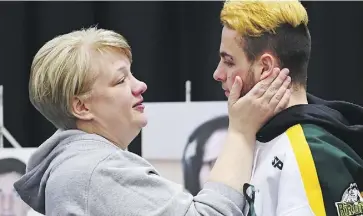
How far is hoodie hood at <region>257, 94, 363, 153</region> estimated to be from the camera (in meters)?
1.07

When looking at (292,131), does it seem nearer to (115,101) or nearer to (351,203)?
(351,203)

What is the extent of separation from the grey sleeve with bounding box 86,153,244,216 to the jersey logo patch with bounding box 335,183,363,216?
6.3 inches

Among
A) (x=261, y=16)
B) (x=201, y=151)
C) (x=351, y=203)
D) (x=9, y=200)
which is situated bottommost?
(x=9, y=200)

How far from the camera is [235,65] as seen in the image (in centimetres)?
116

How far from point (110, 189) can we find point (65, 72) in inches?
8.5

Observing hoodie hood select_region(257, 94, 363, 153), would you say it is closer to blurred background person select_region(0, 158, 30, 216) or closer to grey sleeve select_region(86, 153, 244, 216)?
grey sleeve select_region(86, 153, 244, 216)

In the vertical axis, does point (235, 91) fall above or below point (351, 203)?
above

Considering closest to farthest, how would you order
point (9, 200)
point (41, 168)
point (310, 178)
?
point (310, 178)
point (41, 168)
point (9, 200)

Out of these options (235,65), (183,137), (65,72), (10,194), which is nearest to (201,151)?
(183,137)

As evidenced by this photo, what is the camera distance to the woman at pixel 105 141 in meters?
1.02

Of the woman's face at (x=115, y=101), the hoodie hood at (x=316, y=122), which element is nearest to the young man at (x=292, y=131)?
the hoodie hood at (x=316, y=122)

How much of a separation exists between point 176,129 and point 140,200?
0.93 meters

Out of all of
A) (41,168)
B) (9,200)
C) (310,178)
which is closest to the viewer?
(310,178)

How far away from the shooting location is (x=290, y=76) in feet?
3.74
